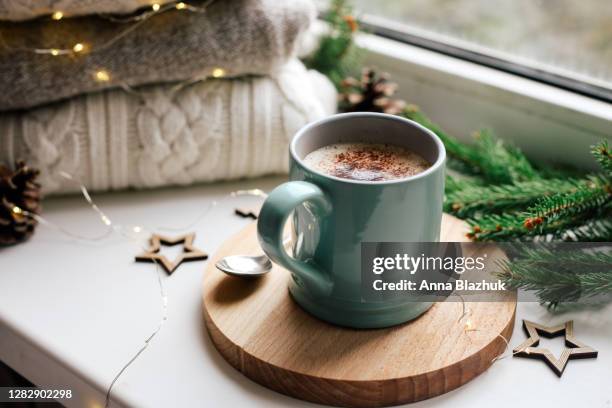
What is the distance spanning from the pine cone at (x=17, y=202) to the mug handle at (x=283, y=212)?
0.30 meters

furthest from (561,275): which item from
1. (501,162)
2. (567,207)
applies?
(501,162)

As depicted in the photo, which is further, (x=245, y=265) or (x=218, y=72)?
(x=218, y=72)

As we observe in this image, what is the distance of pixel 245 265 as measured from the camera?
0.61 metres

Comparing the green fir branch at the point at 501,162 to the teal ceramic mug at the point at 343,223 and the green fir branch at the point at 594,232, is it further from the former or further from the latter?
the teal ceramic mug at the point at 343,223

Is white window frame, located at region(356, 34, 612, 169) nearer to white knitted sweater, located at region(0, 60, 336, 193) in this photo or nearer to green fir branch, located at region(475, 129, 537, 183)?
green fir branch, located at region(475, 129, 537, 183)

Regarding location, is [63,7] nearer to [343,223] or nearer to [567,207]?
[343,223]

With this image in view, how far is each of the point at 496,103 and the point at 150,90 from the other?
0.41 metres

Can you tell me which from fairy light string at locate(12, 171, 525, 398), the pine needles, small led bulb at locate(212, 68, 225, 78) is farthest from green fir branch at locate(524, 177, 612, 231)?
small led bulb at locate(212, 68, 225, 78)

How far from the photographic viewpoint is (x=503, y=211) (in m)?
0.70

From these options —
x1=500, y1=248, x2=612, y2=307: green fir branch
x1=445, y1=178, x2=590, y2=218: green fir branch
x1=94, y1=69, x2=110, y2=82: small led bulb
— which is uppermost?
x1=94, y1=69, x2=110, y2=82: small led bulb

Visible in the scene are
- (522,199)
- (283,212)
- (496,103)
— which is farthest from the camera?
(496,103)

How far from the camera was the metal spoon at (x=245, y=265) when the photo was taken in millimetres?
600

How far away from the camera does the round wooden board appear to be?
503mm

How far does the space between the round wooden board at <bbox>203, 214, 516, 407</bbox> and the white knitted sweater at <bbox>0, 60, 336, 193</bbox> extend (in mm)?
→ 193
